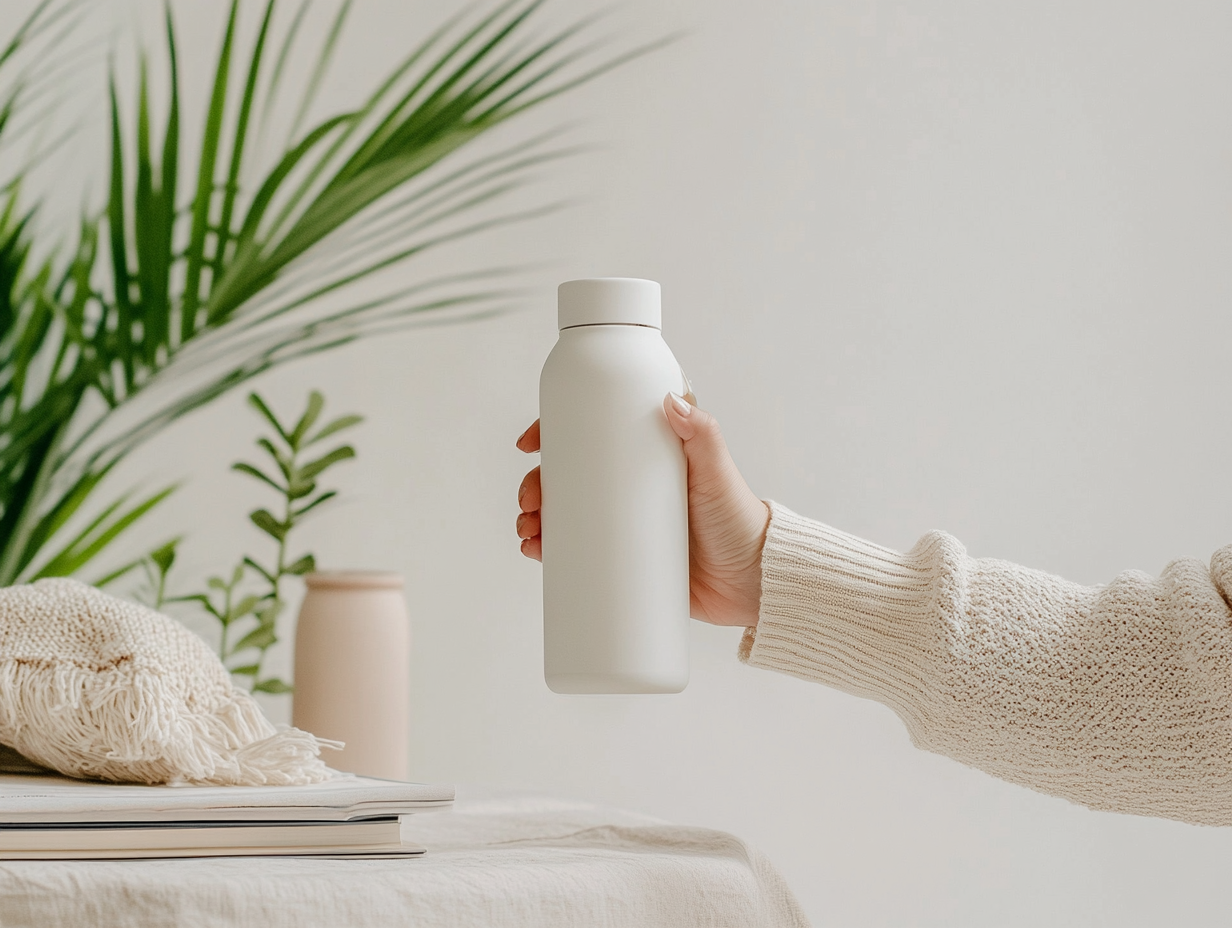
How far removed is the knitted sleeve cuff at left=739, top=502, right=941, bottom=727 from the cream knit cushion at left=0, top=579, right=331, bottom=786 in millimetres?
257

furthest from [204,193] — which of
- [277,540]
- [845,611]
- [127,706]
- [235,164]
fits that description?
[845,611]

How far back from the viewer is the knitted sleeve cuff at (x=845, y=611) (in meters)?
0.58

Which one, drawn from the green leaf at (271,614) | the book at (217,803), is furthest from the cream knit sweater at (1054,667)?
the green leaf at (271,614)

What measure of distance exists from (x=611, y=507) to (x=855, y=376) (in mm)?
919

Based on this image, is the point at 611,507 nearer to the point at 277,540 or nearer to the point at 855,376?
the point at 277,540

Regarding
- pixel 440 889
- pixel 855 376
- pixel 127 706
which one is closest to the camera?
pixel 440 889

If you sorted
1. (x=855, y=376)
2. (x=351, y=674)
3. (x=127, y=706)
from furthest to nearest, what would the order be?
(x=855, y=376) → (x=351, y=674) → (x=127, y=706)

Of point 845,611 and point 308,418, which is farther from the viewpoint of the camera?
point 308,418

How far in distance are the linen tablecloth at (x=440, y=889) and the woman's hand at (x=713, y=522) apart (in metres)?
0.14

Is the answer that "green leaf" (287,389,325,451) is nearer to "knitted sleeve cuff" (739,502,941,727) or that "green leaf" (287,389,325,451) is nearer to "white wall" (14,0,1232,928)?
"white wall" (14,0,1232,928)

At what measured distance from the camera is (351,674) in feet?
2.59

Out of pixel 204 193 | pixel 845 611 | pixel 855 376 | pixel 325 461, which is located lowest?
pixel 845 611

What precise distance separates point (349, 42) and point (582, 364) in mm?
1042

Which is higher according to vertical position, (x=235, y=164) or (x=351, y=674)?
(x=235, y=164)
